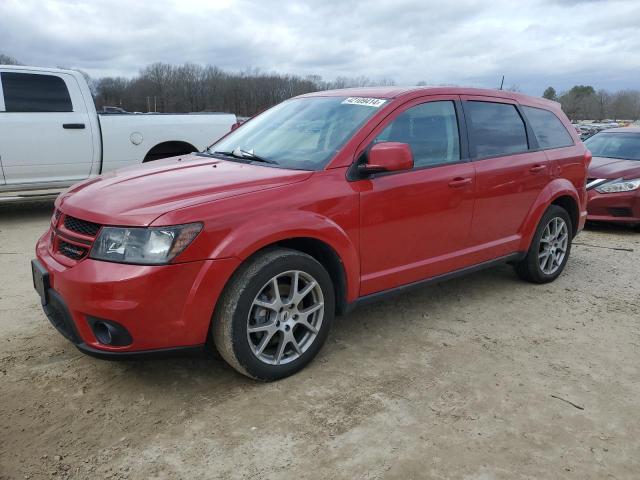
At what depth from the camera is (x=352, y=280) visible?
3.29m

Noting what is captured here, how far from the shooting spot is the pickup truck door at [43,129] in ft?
22.5

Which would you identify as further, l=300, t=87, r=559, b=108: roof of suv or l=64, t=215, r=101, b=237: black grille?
l=300, t=87, r=559, b=108: roof of suv

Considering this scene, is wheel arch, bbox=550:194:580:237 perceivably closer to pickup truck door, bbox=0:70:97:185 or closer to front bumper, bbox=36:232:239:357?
front bumper, bbox=36:232:239:357

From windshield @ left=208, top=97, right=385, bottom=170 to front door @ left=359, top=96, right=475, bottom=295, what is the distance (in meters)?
0.24

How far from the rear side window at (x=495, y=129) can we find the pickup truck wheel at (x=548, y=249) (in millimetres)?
717

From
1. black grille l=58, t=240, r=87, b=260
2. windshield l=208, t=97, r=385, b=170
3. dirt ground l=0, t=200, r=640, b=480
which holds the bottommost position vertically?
dirt ground l=0, t=200, r=640, b=480

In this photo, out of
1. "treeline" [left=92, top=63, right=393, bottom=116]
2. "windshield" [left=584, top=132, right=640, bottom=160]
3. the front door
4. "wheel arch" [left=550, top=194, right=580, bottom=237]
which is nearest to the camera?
the front door

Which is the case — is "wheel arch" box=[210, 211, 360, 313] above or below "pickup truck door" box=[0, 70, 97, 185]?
below

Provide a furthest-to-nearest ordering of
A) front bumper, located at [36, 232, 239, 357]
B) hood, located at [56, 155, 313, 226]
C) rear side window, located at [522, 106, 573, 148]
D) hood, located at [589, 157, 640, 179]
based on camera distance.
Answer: hood, located at [589, 157, 640, 179] → rear side window, located at [522, 106, 573, 148] → hood, located at [56, 155, 313, 226] → front bumper, located at [36, 232, 239, 357]

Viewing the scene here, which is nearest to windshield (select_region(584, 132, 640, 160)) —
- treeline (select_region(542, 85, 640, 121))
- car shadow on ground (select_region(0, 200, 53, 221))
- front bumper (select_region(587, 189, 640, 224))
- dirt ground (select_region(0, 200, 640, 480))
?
front bumper (select_region(587, 189, 640, 224))

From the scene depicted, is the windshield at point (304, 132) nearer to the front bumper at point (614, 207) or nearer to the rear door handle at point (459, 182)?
the rear door handle at point (459, 182)

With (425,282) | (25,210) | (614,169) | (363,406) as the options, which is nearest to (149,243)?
(363,406)

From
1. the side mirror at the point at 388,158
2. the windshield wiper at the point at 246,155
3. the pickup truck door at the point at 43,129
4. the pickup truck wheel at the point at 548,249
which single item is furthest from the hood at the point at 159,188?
the pickup truck door at the point at 43,129

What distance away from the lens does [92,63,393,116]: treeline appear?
5484 cm
